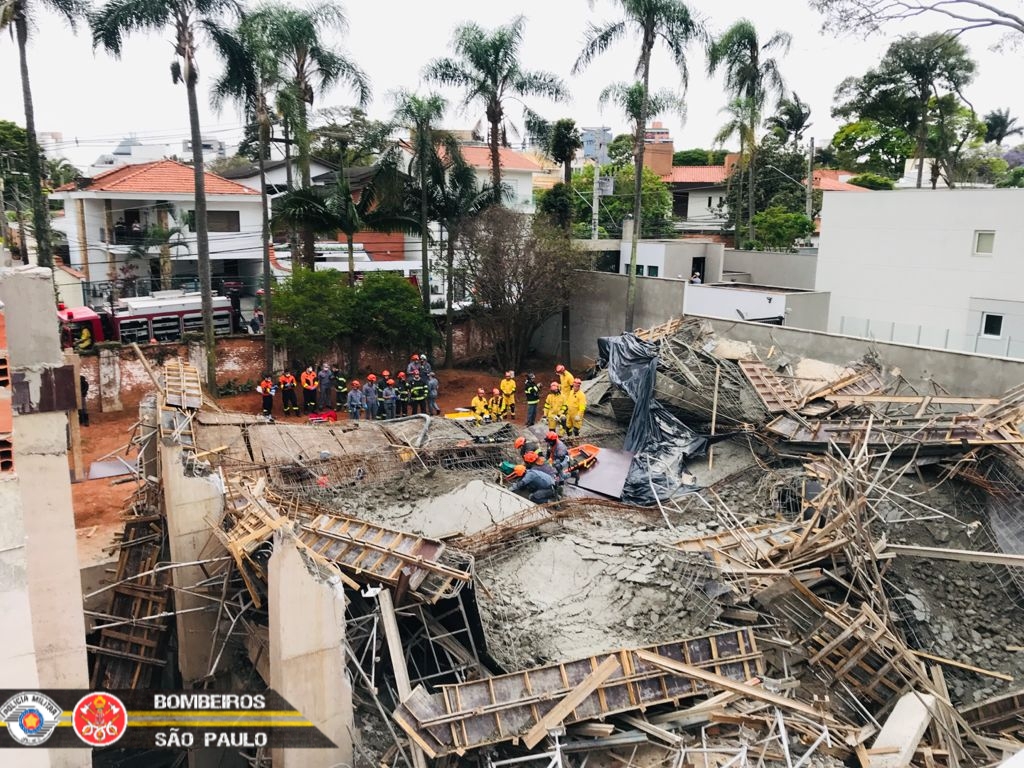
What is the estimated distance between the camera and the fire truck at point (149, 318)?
24.8m

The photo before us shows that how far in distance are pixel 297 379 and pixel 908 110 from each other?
104 ft

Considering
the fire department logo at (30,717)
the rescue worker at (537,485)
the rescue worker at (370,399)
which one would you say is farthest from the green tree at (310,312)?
the fire department logo at (30,717)

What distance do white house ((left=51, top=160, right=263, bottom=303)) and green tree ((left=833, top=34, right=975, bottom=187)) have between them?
1146 inches

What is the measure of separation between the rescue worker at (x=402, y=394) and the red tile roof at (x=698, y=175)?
3485 cm

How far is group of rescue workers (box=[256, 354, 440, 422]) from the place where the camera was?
2027 cm

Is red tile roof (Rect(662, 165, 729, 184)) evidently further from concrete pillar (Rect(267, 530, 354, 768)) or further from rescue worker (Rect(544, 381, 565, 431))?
concrete pillar (Rect(267, 530, 354, 768))

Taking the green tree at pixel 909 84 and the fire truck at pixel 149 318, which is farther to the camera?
the green tree at pixel 909 84

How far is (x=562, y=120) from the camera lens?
112ft

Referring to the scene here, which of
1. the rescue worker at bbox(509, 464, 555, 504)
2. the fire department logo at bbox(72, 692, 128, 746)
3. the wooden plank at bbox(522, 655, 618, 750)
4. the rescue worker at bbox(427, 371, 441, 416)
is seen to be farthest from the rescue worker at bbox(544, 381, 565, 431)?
the fire department logo at bbox(72, 692, 128, 746)

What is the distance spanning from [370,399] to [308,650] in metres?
12.9

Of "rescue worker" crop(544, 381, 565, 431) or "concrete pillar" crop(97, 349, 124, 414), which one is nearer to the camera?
"rescue worker" crop(544, 381, 565, 431)

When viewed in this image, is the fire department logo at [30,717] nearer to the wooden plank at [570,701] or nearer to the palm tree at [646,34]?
the wooden plank at [570,701]

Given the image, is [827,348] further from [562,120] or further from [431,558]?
[562,120]

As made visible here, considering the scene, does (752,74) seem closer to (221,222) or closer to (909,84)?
(909,84)
